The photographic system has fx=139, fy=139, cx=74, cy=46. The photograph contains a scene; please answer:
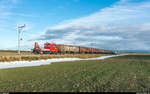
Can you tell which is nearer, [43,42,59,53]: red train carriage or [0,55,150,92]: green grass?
[0,55,150,92]: green grass

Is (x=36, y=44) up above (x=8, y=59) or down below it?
above

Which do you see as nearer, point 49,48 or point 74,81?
point 74,81

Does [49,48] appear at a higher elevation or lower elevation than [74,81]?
higher

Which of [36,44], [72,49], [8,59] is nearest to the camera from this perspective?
[8,59]

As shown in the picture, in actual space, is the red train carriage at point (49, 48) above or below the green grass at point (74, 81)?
above

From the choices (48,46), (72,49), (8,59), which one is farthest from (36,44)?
(72,49)

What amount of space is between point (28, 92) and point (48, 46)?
33655mm

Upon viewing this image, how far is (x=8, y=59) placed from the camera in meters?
21.3

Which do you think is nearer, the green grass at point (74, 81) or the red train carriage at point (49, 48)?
the green grass at point (74, 81)

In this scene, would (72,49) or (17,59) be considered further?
(72,49)

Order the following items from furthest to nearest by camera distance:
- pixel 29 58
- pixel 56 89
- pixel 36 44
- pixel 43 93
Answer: pixel 36 44 < pixel 29 58 < pixel 56 89 < pixel 43 93

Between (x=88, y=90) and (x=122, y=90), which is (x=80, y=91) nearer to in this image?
(x=88, y=90)

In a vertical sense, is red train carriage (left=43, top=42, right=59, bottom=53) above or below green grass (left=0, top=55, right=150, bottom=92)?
above

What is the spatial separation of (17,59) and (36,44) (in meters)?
15.2
